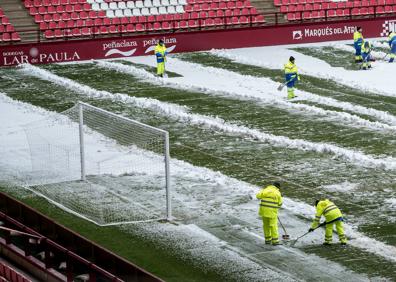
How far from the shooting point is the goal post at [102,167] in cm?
2423

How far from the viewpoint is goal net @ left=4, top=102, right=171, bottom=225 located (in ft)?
79.7

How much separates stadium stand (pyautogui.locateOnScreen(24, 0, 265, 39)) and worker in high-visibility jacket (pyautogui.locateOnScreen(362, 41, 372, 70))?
778cm

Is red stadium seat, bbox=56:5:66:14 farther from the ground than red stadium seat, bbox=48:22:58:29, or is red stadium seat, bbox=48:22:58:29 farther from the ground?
red stadium seat, bbox=56:5:66:14

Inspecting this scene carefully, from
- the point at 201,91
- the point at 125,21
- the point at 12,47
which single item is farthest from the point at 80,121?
the point at 125,21

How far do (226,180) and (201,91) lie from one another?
1210 cm

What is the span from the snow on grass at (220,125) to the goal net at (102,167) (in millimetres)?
5232

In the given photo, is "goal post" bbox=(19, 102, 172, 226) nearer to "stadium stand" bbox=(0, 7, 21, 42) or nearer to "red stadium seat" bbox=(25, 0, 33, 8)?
"stadium stand" bbox=(0, 7, 21, 42)

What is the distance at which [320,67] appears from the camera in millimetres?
42719

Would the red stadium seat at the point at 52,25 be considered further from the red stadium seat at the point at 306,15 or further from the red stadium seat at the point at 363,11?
the red stadium seat at the point at 363,11

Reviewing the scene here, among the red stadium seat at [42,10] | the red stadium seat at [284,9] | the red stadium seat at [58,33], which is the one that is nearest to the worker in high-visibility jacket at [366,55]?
the red stadium seat at [284,9]

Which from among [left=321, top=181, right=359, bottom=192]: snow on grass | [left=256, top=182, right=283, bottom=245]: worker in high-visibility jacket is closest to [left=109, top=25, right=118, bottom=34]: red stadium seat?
[left=321, top=181, right=359, bottom=192]: snow on grass

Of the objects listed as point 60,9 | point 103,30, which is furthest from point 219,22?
point 60,9

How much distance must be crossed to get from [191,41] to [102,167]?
19.8 m

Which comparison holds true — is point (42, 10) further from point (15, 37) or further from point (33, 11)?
point (15, 37)
